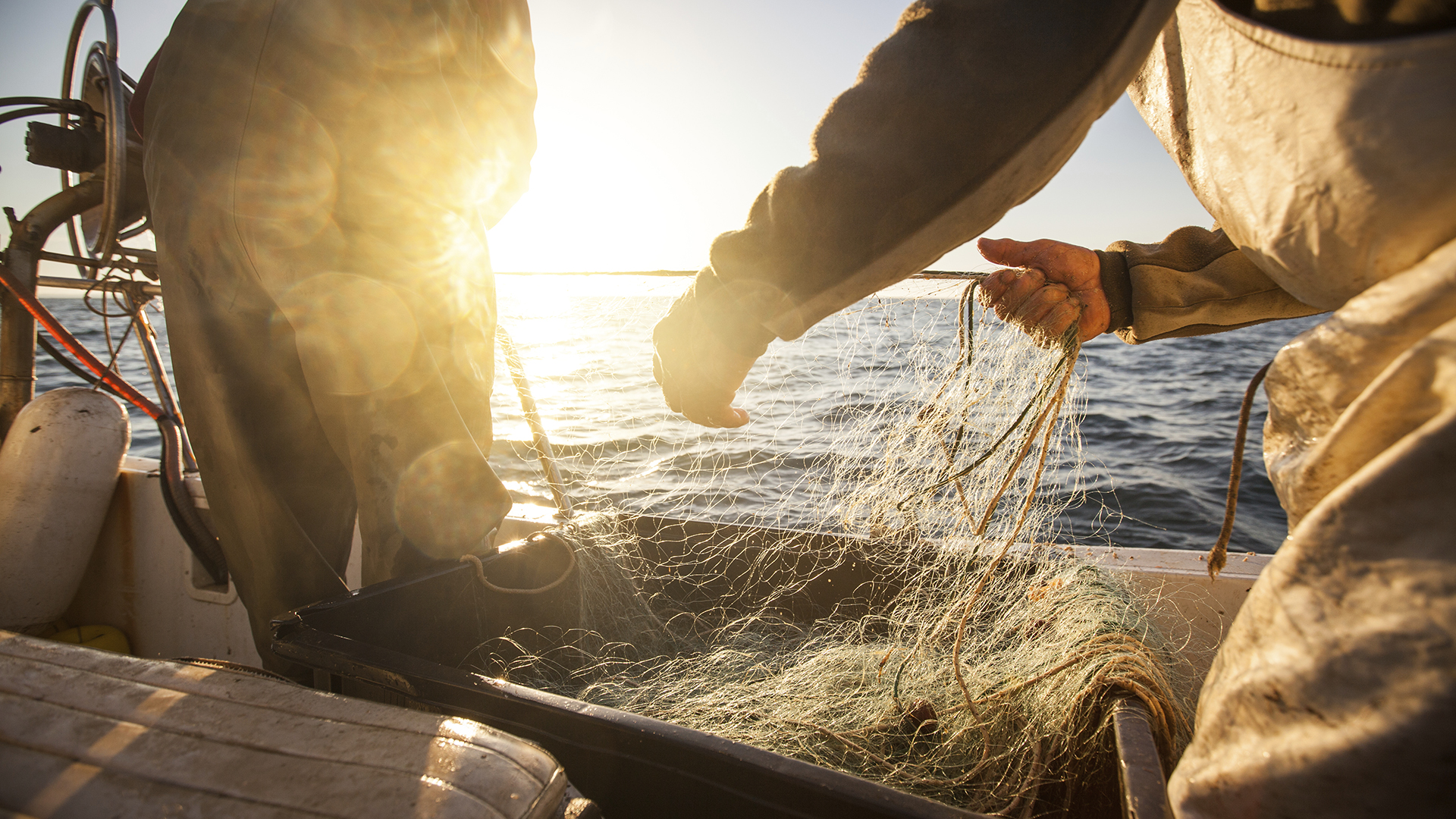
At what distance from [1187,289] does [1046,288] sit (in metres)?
0.33

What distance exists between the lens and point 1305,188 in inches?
28.0

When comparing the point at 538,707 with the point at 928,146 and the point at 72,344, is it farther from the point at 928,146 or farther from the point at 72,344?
the point at 72,344

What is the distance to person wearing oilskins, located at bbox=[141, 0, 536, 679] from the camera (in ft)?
4.99

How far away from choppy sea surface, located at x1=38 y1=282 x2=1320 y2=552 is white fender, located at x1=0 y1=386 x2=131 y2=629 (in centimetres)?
48

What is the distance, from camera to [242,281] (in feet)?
5.29

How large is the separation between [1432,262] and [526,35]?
2.03 metres

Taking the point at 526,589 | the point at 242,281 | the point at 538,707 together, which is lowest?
the point at 526,589

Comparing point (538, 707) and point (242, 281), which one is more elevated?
point (242, 281)

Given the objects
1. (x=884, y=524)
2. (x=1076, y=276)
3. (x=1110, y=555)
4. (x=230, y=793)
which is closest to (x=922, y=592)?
(x=884, y=524)

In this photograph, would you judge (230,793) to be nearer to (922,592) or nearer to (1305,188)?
(1305,188)

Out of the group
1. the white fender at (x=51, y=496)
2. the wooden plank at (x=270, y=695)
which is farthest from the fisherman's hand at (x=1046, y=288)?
the white fender at (x=51, y=496)

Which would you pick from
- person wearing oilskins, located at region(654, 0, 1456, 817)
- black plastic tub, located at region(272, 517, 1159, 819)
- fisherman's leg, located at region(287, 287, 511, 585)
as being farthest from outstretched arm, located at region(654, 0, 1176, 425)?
fisherman's leg, located at region(287, 287, 511, 585)

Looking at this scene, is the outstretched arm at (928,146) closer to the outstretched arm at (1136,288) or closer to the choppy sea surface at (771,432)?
the outstretched arm at (1136,288)

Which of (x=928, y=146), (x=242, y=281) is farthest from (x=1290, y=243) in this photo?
(x=242, y=281)
